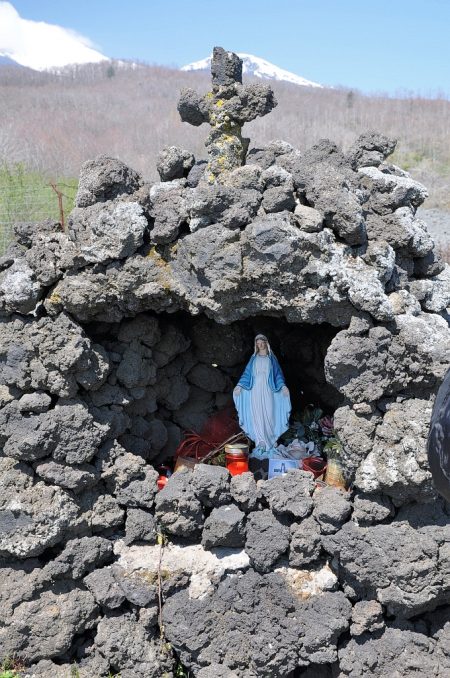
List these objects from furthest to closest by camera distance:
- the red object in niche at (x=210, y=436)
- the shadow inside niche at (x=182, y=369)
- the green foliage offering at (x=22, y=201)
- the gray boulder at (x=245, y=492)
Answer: the green foliage offering at (x=22, y=201)
the red object in niche at (x=210, y=436)
the shadow inside niche at (x=182, y=369)
the gray boulder at (x=245, y=492)

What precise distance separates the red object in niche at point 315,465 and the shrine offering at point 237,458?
56 cm

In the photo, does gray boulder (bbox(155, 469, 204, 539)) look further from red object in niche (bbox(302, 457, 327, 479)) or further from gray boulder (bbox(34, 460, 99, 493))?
red object in niche (bbox(302, 457, 327, 479))

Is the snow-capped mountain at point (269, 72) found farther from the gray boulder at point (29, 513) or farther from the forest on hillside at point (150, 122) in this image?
the gray boulder at point (29, 513)

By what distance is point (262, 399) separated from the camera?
6379 millimetres

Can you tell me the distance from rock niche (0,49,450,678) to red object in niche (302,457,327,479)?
0.42 metres


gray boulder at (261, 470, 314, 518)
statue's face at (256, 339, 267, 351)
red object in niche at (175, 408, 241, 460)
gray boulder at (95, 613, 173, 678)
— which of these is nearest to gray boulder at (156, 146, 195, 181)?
statue's face at (256, 339, 267, 351)

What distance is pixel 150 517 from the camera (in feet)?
20.1

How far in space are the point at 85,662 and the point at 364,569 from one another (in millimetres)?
2597

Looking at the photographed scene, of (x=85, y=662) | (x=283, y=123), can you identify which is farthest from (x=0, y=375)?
(x=283, y=123)

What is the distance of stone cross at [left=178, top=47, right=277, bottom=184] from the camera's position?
539 centimetres

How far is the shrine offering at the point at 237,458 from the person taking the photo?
643 cm

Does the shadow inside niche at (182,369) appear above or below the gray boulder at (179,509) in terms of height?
above

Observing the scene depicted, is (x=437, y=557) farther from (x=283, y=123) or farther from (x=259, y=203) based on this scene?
(x=283, y=123)

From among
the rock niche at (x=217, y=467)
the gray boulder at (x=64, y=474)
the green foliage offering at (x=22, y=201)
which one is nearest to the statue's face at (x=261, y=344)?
the rock niche at (x=217, y=467)
